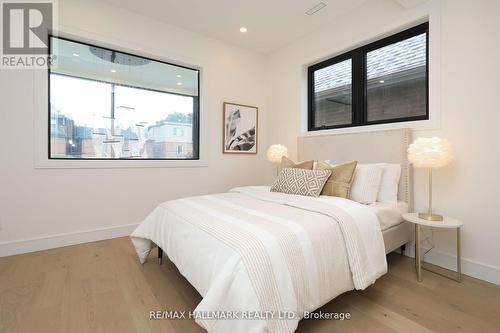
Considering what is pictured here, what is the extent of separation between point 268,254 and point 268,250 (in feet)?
0.07

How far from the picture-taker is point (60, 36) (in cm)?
259

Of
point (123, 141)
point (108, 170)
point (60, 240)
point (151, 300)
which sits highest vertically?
point (123, 141)

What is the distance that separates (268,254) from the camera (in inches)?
45.3

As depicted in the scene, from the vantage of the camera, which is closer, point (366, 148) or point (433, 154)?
point (433, 154)

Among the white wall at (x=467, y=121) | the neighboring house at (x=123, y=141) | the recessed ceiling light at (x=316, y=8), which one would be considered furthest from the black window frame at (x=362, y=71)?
the neighboring house at (x=123, y=141)

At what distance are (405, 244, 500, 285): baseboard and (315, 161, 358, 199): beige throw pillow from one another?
3.31 ft

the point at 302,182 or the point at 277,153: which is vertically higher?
the point at 277,153

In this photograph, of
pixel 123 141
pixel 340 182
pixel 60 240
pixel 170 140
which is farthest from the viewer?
pixel 170 140

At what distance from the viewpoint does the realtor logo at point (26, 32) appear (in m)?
2.36

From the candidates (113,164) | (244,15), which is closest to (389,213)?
(244,15)

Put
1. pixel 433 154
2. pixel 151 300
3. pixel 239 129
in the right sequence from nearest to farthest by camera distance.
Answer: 1. pixel 151 300
2. pixel 433 154
3. pixel 239 129

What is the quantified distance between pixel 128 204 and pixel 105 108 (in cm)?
126

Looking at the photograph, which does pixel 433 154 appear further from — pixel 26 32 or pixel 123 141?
pixel 26 32

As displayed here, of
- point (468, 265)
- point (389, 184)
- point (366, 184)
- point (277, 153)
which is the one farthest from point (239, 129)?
point (468, 265)
